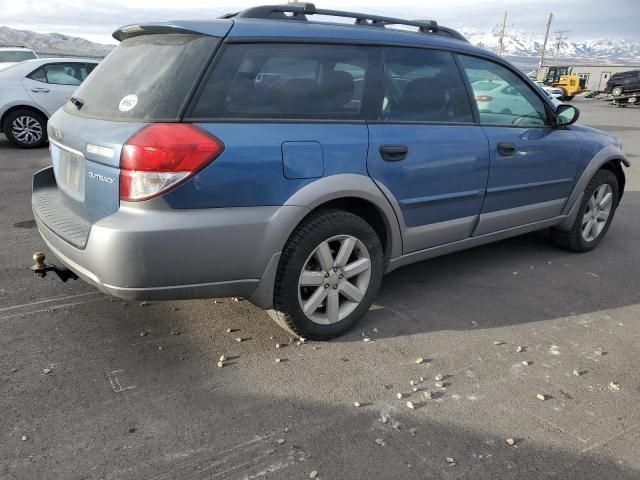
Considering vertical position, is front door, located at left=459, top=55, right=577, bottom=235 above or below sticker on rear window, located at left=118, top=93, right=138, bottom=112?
below

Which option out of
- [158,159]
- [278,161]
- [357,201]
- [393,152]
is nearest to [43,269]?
[158,159]

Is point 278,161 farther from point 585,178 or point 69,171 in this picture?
point 585,178

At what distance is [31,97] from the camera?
29.9ft

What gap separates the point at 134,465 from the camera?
85.1 inches

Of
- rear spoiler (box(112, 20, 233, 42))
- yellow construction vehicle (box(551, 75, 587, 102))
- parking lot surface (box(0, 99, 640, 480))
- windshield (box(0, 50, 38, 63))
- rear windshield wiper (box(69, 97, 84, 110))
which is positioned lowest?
yellow construction vehicle (box(551, 75, 587, 102))

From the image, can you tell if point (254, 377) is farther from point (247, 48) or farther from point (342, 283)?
point (247, 48)

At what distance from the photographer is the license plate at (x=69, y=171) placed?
9.07ft

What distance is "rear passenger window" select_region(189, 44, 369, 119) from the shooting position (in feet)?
8.64

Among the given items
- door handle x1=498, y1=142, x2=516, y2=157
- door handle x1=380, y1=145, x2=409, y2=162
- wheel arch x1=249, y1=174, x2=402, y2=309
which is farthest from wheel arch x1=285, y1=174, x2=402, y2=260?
door handle x1=498, y1=142, x2=516, y2=157

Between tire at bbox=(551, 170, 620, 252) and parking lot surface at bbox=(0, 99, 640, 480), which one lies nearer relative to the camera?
parking lot surface at bbox=(0, 99, 640, 480)

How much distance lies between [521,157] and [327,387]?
2311mm

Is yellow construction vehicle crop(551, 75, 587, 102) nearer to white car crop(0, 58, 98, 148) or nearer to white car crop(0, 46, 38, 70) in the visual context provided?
white car crop(0, 46, 38, 70)

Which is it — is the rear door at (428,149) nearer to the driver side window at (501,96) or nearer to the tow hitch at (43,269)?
the driver side window at (501,96)

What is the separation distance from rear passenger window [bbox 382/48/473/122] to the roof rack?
37cm
